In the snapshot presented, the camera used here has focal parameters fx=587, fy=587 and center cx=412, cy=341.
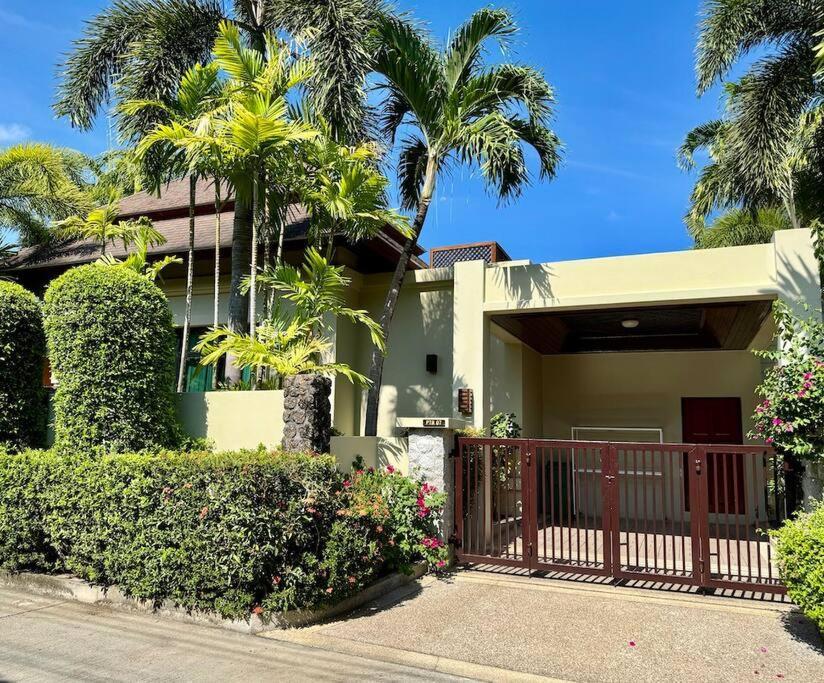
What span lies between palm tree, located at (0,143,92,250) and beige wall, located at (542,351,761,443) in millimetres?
12389

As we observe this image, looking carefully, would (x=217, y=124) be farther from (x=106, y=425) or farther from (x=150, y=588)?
(x=150, y=588)

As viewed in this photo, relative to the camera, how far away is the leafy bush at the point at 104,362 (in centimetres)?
709

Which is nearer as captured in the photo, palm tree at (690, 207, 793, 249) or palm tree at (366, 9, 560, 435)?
palm tree at (366, 9, 560, 435)

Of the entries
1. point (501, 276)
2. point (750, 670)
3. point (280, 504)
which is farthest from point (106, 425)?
point (750, 670)

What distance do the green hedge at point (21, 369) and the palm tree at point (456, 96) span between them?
15.7 ft

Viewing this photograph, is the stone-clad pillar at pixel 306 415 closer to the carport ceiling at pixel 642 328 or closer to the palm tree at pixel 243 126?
the palm tree at pixel 243 126

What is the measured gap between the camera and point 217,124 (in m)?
8.10

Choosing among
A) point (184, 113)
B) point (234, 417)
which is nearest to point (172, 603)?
point (234, 417)

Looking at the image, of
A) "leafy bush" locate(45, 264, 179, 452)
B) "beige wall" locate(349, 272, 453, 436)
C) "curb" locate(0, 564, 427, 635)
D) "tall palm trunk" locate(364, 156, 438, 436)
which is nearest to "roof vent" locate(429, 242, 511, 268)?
"beige wall" locate(349, 272, 453, 436)

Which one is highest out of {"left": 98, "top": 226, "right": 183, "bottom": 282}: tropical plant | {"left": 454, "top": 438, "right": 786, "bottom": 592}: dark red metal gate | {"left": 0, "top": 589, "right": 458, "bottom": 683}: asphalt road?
{"left": 98, "top": 226, "right": 183, "bottom": 282}: tropical plant

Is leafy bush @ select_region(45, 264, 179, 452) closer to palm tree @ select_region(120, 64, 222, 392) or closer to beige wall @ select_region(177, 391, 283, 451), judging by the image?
beige wall @ select_region(177, 391, 283, 451)

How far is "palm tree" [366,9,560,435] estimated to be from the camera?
31.7ft

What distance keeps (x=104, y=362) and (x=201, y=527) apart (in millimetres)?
2755

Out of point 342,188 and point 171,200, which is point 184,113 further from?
point 171,200
